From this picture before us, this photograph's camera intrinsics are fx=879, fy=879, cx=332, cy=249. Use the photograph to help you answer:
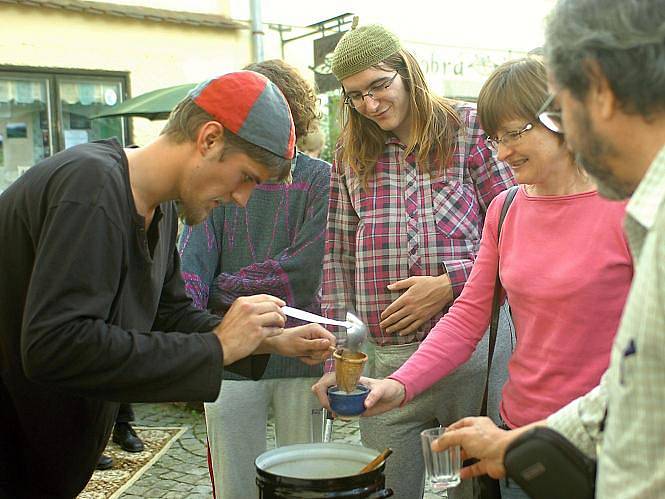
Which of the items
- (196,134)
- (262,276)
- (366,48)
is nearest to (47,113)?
(262,276)

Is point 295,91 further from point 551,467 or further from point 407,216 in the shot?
point 551,467

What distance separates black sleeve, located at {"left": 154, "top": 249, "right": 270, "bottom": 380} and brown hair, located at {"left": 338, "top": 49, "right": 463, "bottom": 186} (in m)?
0.76

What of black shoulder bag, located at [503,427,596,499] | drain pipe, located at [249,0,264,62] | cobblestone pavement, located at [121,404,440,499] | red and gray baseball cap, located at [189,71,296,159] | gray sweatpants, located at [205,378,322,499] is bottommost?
cobblestone pavement, located at [121,404,440,499]

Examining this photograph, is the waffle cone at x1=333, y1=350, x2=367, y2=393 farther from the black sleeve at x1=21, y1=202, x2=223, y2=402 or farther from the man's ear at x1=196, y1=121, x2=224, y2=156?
the man's ear at x1=196, y1=121, x2=224, y2=156

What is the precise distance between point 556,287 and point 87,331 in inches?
47.2

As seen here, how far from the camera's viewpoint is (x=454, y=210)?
304cm

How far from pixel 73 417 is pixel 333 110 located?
25.7 ft

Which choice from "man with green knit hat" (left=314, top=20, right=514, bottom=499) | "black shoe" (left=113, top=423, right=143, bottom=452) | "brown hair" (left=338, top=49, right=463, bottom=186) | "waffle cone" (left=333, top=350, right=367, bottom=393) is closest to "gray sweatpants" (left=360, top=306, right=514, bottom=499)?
"man with green knit hat" (left=314, top=20, right=514, bottom=499)

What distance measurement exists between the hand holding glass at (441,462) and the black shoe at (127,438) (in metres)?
4.01

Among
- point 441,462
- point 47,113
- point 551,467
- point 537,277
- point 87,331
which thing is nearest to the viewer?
point 551,467

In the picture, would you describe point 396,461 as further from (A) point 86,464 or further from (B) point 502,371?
(A) point 86,464

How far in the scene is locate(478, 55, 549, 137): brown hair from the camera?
97.7 inches

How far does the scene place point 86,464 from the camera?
2418mm

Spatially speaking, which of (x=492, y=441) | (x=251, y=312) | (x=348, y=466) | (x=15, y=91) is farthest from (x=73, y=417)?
(x=15, y=91)
